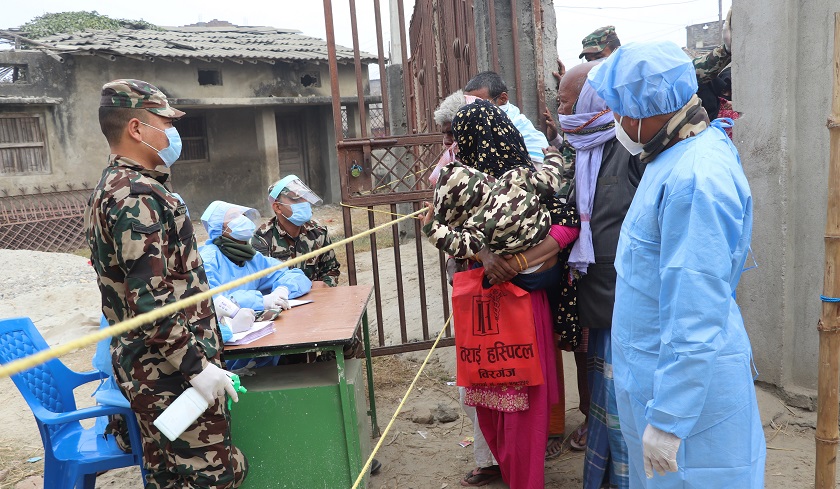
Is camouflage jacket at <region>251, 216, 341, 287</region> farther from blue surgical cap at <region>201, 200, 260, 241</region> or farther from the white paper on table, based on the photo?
the white paper on table

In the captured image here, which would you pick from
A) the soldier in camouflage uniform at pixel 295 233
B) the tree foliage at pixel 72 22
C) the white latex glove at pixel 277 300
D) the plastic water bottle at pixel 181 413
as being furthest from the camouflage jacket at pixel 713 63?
the tree foliage at pixel 72 22

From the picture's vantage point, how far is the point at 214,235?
342cm

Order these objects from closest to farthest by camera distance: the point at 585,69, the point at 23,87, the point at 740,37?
the point at 585,69
the point at 740,37
the point at 23,87

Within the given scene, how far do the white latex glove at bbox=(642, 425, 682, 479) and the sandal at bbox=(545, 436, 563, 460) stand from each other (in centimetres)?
173

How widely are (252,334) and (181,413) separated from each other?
573 mm

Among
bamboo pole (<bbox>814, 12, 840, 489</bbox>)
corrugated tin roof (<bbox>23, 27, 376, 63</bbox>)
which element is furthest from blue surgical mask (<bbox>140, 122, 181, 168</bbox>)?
corrugated tin roof (<bbox>23, 27, 376, 63</bbox>)

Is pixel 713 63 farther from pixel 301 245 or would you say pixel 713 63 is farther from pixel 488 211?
pixel 301 245

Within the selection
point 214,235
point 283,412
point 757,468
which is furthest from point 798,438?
point 214,235

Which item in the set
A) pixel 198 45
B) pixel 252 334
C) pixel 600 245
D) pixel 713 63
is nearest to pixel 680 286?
pixel 600 245

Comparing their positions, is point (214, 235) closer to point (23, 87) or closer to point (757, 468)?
point (757, 468)

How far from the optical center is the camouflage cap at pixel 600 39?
14.9ft

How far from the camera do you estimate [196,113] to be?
15.2m

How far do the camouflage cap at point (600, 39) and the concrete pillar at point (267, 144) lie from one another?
38.7 ft

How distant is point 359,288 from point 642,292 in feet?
7.14
